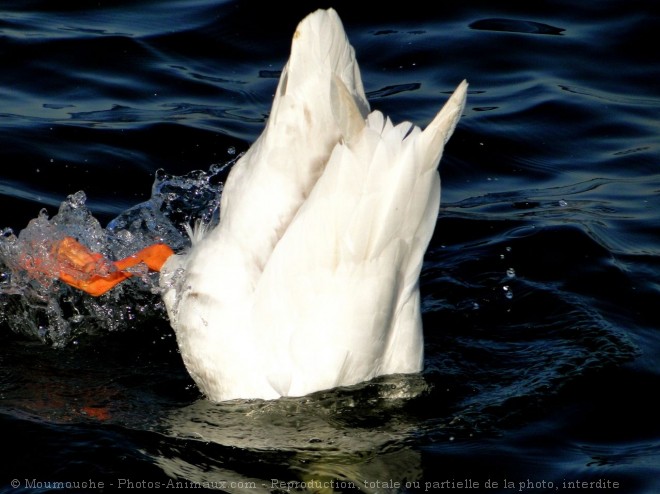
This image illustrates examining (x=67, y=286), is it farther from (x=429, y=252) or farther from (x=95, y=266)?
(x=429, y=252)

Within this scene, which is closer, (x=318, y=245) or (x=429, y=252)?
(x=318, y=245)

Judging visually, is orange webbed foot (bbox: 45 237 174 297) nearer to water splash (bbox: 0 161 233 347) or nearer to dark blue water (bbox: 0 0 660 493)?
water splash (bbox: 0 161 233 347)

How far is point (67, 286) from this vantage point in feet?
14.5

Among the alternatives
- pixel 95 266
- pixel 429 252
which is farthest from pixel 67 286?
pixel 429 252

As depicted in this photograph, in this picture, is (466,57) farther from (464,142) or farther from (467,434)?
(467,434)

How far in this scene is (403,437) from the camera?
3582mm

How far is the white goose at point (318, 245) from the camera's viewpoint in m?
3.21

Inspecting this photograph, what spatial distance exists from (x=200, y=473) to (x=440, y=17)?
483 centimetres

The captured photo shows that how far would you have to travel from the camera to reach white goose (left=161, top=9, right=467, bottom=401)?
10.5 feet

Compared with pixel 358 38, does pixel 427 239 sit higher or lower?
lower

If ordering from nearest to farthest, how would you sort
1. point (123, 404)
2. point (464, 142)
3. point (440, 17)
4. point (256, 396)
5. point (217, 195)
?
1. point (256, 396)
2. point (123, 404)
3. point (217, 195)
4. point (464, 142)
5. point (440, 17)

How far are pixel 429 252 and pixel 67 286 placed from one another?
5.61 feet

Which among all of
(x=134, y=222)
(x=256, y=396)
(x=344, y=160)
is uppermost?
(x=344, y=160)

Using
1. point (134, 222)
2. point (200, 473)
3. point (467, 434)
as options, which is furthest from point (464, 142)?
point (200, 473)
